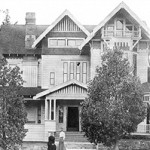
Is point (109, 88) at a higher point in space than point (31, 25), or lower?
lower

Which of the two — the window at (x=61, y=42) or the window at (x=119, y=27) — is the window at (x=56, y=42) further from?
the window at (x=119, y=27)

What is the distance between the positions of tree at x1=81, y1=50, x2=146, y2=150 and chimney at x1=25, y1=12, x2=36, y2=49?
13919mm

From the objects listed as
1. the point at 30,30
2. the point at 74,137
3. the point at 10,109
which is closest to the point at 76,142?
the point at 74,137

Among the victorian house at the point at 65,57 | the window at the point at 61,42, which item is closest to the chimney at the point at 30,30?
the victorian house at the point at 65,57

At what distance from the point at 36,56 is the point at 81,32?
14.4ft

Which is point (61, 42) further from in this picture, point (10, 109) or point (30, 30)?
point (10, 109)

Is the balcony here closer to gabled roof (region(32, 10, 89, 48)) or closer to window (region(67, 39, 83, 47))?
gabled roof (region(32, 10, 89, 48))

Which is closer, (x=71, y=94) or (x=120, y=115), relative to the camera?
(x=120, y=115)

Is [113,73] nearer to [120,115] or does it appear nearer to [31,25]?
[120,115]

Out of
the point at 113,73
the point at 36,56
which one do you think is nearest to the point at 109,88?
the point at 113,73

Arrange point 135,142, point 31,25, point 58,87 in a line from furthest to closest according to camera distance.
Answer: point 31,25 → point 58,87 → point 135,142

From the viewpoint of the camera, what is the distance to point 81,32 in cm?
4069

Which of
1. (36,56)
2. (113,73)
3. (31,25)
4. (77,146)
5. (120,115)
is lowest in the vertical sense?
(77,146)

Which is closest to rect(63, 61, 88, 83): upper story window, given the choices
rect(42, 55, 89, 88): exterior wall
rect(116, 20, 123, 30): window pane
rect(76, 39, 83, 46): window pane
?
rect(42, 55, 89, 88): exterior wall
